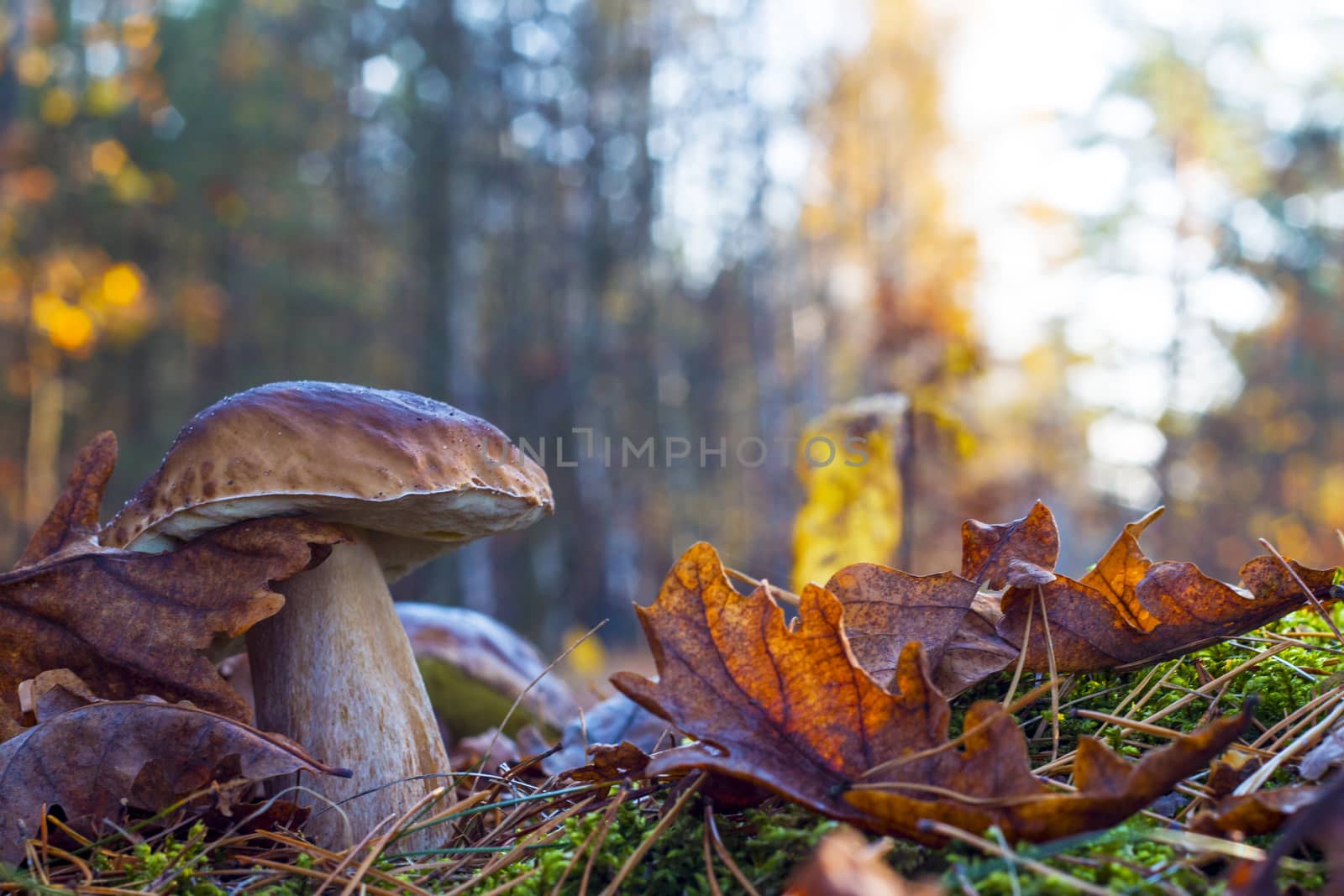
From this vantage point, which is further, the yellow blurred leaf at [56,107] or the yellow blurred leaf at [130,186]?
the yellow blurred leaf at [56,107]

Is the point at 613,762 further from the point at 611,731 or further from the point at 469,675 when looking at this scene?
the point at 469,675

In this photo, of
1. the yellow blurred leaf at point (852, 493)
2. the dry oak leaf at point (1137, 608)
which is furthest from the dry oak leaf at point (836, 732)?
the yellow blurred leaf at point (852, 493)

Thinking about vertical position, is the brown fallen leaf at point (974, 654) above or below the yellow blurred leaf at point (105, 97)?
below

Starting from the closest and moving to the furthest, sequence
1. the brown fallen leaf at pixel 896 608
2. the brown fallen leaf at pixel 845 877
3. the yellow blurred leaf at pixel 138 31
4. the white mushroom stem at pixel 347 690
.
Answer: the brown fallen leaf at pixel 845 877, the brown fallen leaf at pixel 896 608, the white mushroom stem at pixel 347 690, the yellow blurred leaf at pixel 138 31

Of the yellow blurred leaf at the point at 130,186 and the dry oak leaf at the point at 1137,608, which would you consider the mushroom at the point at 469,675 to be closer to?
the dry oak leaf at the point at 1137,608

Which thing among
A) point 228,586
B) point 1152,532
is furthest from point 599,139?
point 228,586

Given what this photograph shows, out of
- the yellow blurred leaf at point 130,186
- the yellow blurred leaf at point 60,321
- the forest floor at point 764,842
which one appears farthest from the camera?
the yellow blurred leaf at point 130,186

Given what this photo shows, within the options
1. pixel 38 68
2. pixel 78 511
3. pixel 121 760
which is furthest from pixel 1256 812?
pixel 38 68

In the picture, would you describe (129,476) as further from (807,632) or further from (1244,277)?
(1244,277)
